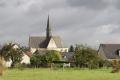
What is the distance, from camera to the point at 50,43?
19338 cm

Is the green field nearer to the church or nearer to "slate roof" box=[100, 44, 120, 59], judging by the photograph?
"slate roof" box=[100, 44, 120, 59]

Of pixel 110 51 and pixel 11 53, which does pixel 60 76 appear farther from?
pixel 110 51

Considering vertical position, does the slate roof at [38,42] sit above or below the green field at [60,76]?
above

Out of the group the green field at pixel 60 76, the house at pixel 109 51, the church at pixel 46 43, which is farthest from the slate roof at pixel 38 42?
the green field at pixel 60 76

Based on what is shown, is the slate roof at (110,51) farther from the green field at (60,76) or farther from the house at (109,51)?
the green field at (60,76)

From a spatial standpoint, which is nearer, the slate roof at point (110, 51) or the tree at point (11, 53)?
the tree at point (11, 53)

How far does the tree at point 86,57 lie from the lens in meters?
84.0

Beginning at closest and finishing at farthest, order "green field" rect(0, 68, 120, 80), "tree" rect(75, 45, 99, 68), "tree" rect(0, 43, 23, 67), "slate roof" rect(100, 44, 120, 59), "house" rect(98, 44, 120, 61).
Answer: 1. "green field" rect(0, 68, 120, 80)
2. "tree" rect(75, 45, 99, 68)
3. "tree" rect(0, 43, 23, 67)
4. "house" rect(98, 44, 120, 61)
5. "slate roof" rect(100, 44, 120, 59)

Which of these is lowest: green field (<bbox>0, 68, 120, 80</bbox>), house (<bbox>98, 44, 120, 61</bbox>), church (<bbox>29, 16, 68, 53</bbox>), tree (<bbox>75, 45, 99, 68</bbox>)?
green field (<bbox>0, 68, 120, 80</bbox>)

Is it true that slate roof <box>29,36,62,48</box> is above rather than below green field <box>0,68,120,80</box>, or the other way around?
above

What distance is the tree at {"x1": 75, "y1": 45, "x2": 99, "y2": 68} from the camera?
8402cm

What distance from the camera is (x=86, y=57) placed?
86188 mm

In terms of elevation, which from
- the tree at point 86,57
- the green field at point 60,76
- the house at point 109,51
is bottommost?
the green field at point 60,76

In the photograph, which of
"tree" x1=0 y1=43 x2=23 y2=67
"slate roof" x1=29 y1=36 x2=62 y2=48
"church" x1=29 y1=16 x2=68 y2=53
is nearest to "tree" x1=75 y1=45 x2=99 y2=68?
"tree" x1=0 y1=43 x2=23 y2=67
